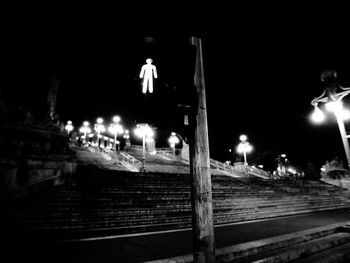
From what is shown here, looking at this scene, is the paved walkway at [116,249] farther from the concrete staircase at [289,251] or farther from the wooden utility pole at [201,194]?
the wooden utility pole at [201,194]

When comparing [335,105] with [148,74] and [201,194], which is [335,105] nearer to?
[201,194]

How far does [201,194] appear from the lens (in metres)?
Answer: 2.96

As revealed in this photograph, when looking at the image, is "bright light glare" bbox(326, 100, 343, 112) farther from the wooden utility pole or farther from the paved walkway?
the wooden utility pole

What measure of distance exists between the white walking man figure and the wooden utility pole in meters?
0.78

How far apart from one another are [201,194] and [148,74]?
189cm

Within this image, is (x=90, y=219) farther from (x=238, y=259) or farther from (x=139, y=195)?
(x=238, y=259)

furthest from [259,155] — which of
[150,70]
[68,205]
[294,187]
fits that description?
[150,70]

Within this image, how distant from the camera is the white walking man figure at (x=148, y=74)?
2221mm

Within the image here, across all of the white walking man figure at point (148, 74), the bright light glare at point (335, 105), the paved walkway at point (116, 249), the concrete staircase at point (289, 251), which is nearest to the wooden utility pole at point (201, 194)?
the white walking man figure at point (148, 74)

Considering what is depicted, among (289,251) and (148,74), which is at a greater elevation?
(148,74)

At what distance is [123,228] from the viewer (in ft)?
23.7

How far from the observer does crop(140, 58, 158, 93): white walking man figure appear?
7.29 feet

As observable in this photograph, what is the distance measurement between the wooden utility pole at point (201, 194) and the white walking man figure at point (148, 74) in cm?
78

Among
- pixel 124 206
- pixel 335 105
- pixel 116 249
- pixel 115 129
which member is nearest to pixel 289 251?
pixel 116 249
